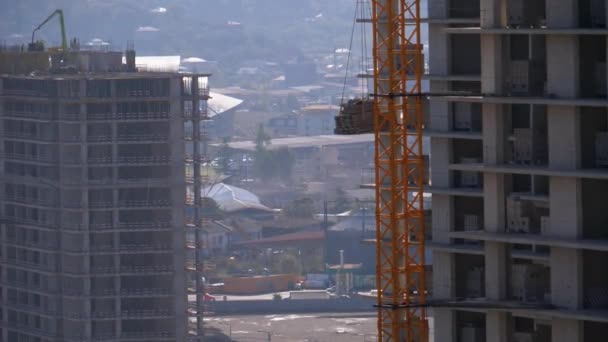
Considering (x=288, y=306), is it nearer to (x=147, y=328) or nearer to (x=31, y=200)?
(x=31, y=200)

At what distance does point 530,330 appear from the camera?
30000 mm

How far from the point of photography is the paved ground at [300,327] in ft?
330

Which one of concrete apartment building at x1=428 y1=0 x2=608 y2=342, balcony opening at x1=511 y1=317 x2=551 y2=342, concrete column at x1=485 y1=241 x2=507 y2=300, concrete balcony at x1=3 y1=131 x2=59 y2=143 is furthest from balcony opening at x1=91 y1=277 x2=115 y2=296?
concrete column at x1=485 y1=241 x2=507 y2=300

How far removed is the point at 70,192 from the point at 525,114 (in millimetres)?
47525

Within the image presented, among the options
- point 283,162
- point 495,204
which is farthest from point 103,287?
point 283,162

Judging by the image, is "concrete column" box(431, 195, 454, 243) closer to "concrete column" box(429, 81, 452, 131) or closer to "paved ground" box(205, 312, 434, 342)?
"concrete column" box(429, 81, 452, 131)

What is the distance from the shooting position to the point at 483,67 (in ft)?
98.4

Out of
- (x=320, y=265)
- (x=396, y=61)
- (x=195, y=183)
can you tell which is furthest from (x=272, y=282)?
(x=396, y=61)

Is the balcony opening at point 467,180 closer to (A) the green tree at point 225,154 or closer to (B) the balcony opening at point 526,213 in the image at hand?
(B) the balcony opening at point 526,213

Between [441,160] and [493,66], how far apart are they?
561 centimetres

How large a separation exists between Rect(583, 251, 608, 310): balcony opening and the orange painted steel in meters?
10.5

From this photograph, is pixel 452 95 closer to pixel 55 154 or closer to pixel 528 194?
pixel 528 194

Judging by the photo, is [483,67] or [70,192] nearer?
[483,67]

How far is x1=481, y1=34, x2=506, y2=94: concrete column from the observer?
97.5 ft
